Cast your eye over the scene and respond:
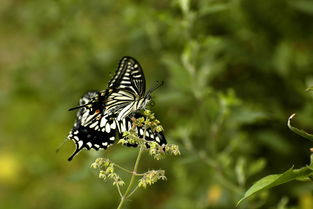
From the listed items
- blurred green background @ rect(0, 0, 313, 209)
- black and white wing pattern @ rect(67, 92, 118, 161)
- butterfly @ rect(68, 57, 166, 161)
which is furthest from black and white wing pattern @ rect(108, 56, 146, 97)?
blurred green background @ rect(0, 0, 313, 209)

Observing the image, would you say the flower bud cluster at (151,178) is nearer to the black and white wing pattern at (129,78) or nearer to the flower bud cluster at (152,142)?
the flower bud cluster at (152,142)

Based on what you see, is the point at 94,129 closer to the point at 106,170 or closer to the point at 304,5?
the point at 106,170

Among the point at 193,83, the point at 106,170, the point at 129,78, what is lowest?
the point at 193,83

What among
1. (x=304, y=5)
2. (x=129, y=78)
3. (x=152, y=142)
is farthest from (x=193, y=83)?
(x=152, y=142)

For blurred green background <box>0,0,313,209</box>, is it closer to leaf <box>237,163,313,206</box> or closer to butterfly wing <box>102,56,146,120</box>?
butterfly wing <box>102,56,146,120</box>

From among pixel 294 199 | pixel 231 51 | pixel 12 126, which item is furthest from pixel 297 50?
pixel 12 126

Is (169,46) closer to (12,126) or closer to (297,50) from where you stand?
(297,50)
